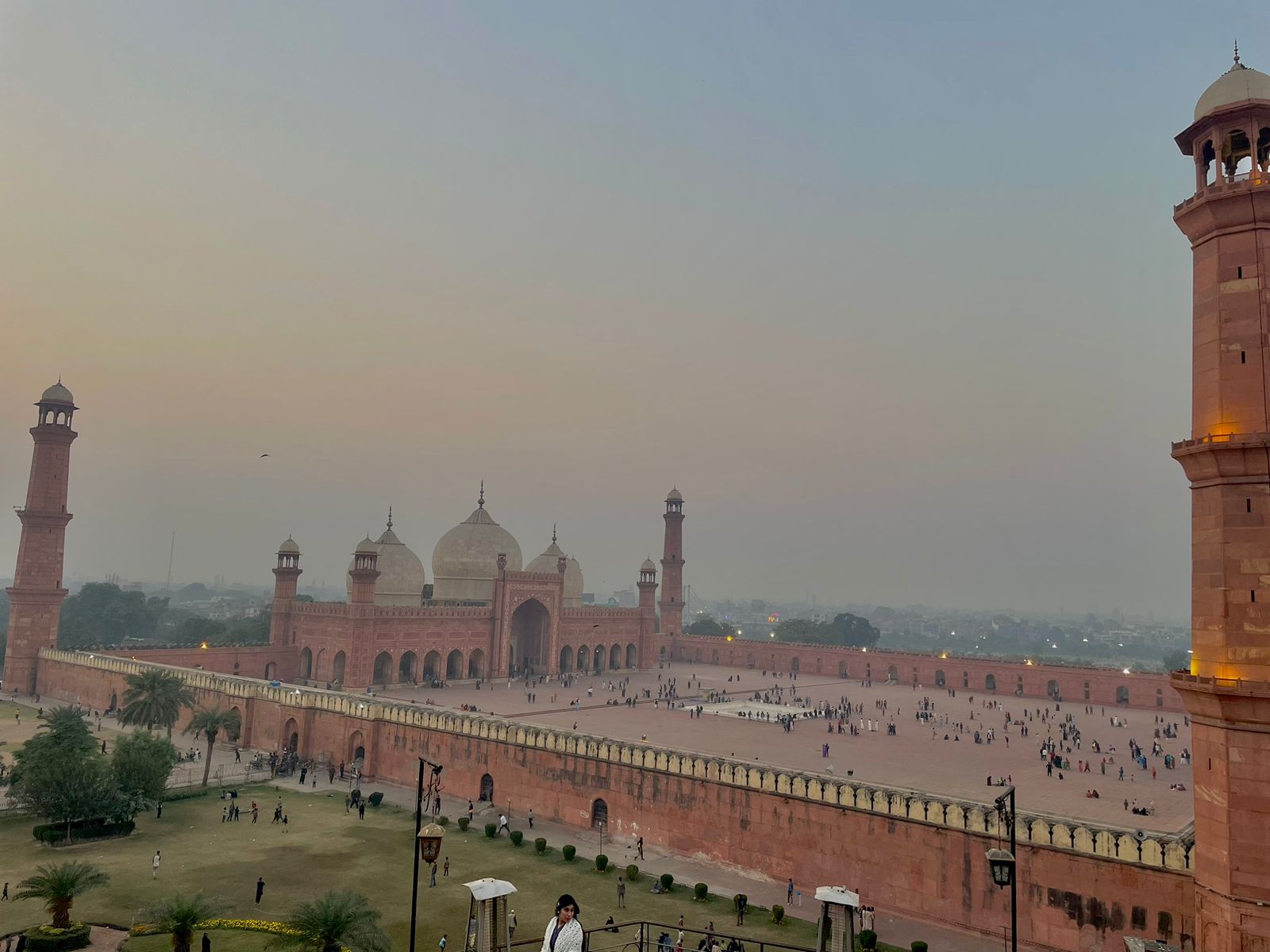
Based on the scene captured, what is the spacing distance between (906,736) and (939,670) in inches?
882

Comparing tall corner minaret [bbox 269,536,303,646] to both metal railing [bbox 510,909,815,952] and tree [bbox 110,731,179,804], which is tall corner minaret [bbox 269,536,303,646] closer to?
tree [bbox 110,731,179,804]

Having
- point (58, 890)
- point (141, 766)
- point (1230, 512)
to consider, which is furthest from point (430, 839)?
point (141, 766)

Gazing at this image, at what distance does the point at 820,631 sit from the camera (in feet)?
305

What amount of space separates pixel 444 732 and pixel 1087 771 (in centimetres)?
2189

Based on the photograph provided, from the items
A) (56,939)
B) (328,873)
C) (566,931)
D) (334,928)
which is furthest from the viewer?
(328,873)

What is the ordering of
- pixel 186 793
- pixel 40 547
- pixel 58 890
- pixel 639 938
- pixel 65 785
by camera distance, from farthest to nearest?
1. pixel 40 547
2. pixel 186 793
3. pixel 65 785
4. pixel 639 938
5. pixel 58 890

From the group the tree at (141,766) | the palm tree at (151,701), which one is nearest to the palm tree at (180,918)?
the tree at (141,766)

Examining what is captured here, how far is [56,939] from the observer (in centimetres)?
1502

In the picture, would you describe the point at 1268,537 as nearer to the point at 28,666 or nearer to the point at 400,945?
the point at 400,945

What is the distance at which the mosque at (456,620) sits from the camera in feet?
151

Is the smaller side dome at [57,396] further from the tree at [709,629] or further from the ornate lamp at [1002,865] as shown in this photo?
the tree at [709,629]

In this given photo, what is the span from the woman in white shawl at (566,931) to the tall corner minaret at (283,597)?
150 feet

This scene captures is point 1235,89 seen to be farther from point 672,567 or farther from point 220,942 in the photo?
point 672,567

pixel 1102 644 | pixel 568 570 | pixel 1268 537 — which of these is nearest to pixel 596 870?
pixel 1268 537
